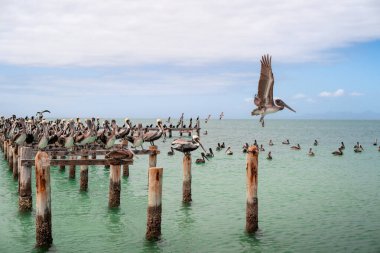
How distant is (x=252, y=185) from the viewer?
1698 centimetres

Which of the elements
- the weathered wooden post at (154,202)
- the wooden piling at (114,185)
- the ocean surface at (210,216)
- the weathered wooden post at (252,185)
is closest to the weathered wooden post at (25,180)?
the ocean surface at (210,216)

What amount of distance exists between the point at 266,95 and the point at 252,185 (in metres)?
3.41

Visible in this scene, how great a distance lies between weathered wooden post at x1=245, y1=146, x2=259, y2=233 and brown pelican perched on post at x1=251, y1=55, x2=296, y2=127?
67.1 inches

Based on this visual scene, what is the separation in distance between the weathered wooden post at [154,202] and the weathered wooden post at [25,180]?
5.55 metres

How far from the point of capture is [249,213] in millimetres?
17609

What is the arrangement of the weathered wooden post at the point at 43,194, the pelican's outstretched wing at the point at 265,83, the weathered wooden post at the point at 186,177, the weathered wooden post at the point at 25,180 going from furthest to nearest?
the weathered wooden post at the point at 186,177 → the weathered wooden post at the point at 25,180 → the weathered wooden post at the point at 43,194 → the pelican's outstretched wing at the point at 265,83

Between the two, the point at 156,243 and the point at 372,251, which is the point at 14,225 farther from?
the point at 372,251

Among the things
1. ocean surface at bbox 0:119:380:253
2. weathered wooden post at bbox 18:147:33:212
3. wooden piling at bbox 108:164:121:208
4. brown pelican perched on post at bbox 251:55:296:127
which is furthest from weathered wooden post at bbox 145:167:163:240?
weathered wooden post at bbox 18:147:33:212

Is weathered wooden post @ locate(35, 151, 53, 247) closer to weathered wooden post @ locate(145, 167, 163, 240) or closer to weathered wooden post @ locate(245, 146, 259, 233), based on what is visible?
weathered wooden post @ locate(145, 167, 163, 240)

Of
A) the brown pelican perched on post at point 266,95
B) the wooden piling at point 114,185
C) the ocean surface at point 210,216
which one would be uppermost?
the brown pelican perched on post at point 266,95

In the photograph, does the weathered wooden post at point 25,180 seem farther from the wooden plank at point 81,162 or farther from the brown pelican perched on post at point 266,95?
the brown pelican perched on post at point 266,95

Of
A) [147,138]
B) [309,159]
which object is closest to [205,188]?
[147,138]

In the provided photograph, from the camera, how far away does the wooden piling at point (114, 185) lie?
20.8m

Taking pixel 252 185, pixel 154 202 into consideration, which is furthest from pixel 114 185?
pixel 252 185
